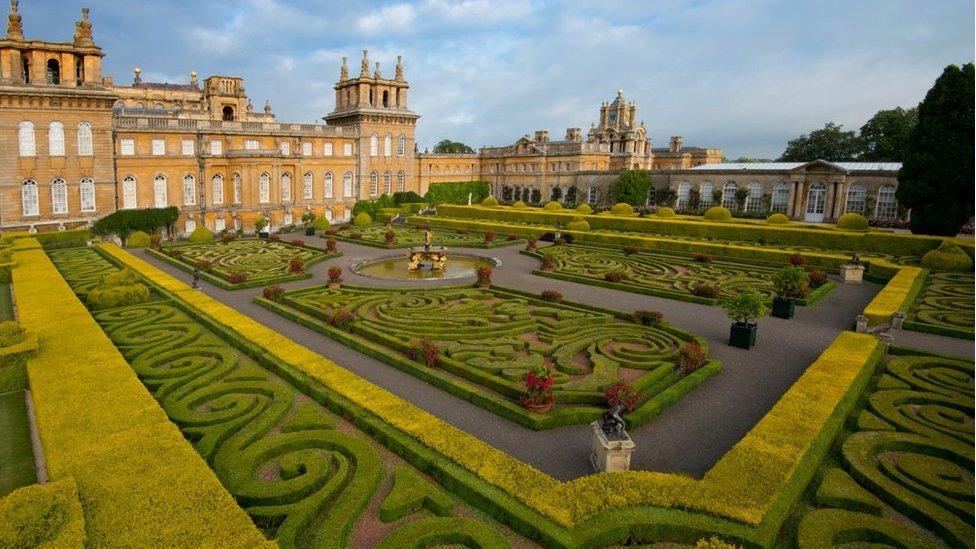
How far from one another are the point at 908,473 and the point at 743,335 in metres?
7.39

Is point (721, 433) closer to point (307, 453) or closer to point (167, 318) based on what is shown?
point (307, 453)

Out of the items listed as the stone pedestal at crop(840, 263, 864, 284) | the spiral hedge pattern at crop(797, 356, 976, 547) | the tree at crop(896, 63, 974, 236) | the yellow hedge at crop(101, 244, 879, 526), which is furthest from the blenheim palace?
the spiral hedge pattern at crop(797, 356, 976, 547)

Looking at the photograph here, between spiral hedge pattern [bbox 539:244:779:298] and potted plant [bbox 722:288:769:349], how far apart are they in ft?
19.4

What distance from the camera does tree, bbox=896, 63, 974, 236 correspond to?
31.3m

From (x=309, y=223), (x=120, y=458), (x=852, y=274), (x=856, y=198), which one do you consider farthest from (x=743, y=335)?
(x=309, y=223)

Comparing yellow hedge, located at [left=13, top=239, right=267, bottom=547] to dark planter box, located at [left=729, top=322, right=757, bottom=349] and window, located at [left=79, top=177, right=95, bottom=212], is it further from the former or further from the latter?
window, located at [left=79, top=177, right=95, bottom=212]

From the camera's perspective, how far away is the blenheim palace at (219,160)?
122 ft

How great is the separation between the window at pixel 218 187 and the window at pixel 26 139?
11.6 m

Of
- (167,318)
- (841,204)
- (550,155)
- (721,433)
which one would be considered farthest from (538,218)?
(721,433)

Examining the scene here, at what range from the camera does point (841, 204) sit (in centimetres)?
4497

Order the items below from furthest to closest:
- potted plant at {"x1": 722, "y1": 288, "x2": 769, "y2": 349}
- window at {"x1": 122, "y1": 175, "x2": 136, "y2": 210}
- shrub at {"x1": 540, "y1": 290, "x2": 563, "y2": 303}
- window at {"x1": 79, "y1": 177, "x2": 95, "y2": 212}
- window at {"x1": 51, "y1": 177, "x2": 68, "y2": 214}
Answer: window at {"x1": 122, "y1": 175, "x2": 136, "y2": 210}, window at {"x1": 79, "y1": 177, "x2": 95, "y2": 212}, window at {"x1": 51, "y1": 177, "x2": 68, "y2": 214}, shrub at {"x1": 540, "y1": 290, "x2": 563, "y2": 303}, potted plant at {"x1": 722, "y1": 288, "x2": 769, "y2": 349}

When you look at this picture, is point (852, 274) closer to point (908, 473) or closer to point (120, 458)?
point (908, 473)

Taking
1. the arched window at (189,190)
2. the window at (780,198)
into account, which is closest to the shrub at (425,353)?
the arched window at (189,190)

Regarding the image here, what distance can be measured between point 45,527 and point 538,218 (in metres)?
42.5
